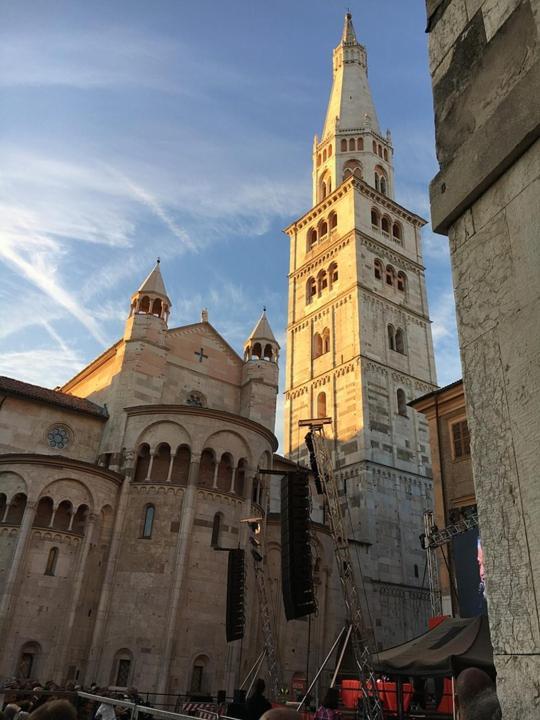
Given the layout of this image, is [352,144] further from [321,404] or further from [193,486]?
[193,486]

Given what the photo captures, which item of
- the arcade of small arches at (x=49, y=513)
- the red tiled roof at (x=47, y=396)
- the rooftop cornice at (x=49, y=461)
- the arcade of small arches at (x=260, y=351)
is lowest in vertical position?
the arcade of small arches at (x=49, y=513)

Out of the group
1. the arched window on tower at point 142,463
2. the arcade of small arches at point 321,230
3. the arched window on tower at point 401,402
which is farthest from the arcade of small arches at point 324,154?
the arched window on tower at point 142,463

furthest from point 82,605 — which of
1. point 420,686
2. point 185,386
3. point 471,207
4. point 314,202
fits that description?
point 314,202

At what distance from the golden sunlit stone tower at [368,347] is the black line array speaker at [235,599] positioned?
43.3ft

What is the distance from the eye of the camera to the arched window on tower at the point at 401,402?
123 ft

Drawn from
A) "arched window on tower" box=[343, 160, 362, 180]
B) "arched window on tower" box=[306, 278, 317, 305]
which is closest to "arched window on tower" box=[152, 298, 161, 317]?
"arched window on tower" box=[306, 278, 317, 305]

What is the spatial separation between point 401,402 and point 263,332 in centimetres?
1151

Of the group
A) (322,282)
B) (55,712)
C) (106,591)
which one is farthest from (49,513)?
(322,282)

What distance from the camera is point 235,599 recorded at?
763 inches

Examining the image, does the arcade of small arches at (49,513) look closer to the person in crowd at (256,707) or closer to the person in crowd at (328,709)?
the person in crowd at (256,707)

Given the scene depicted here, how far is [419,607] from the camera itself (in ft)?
106

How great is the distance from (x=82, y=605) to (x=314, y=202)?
39.2 m

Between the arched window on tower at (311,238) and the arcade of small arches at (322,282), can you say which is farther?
the arched window on tower at (311,238)

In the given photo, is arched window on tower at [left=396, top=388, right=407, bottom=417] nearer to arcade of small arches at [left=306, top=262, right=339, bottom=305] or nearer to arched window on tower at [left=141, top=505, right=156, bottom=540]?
arcade of small arches at [left=306, top=262, right=339, bottom=305]
